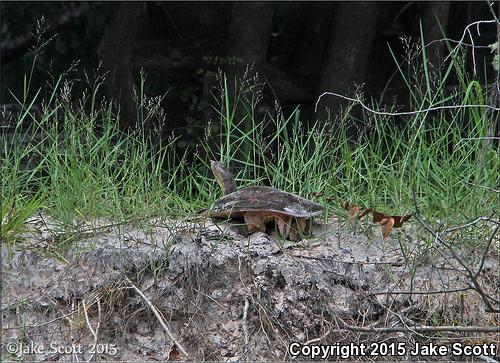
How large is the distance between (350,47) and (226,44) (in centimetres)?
99

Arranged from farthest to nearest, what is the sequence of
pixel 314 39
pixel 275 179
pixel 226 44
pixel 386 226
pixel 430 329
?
pixel 314 39 < pixel 226 44 < pixel 275 179 < pixel 386 226 < pixel 430 329

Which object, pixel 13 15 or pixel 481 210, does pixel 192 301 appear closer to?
pixel 481 210

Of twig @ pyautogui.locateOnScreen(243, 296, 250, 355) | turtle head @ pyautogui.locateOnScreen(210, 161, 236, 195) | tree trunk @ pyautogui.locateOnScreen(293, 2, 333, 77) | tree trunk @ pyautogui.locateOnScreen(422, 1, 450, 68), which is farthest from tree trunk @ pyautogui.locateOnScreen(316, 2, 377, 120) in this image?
twig @ pyautogui.locateOnScreen(243, 296, 250, 355)

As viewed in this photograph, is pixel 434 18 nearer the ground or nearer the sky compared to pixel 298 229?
nearer the sky

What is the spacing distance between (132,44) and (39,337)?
4.09 metres

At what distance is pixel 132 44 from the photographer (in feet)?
24.6

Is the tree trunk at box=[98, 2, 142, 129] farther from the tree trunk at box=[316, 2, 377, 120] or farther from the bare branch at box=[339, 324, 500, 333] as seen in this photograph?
the bare branch at box=[339, 324, 500, 333]

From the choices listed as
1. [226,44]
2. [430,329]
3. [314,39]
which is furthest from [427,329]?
[314,39]

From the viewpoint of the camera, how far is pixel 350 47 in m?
7.30

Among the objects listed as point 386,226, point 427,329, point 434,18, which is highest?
point 434,18

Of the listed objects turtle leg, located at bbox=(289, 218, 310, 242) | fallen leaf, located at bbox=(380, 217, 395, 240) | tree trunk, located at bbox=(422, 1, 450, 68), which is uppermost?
tree trunk, located at bbox=(422, 1, 450, 68)

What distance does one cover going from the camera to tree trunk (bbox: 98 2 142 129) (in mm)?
7234

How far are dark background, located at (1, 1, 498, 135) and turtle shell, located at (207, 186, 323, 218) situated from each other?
8.92ft

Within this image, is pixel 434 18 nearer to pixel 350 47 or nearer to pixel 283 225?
pixel 350 47
